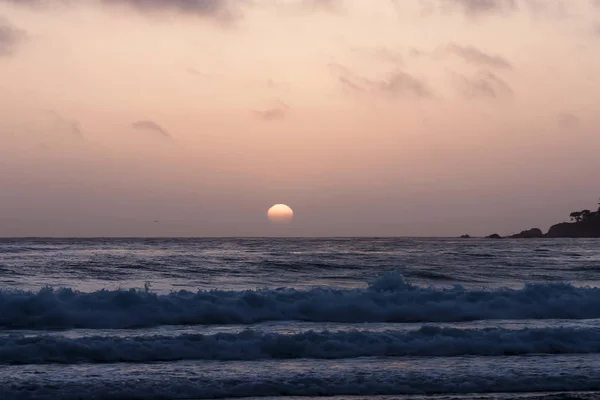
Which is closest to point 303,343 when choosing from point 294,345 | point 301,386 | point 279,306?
point 294,345

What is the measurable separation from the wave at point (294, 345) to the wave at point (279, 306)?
9.84ft

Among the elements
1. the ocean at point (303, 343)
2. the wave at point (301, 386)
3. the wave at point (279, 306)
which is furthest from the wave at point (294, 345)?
the wave at point (279, 306)

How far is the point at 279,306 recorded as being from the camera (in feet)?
54.6

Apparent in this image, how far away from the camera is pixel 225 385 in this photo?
32.4ft

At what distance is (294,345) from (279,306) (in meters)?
4.25

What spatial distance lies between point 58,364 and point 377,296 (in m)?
9.03

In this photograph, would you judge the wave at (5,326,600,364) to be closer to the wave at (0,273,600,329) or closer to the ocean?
the ocean

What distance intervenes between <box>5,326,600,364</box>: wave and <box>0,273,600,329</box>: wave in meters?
3.00

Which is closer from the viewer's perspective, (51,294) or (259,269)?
(51,294)

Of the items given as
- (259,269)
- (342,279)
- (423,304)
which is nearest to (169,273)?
(259,269)

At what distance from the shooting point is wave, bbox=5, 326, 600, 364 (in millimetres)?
11719

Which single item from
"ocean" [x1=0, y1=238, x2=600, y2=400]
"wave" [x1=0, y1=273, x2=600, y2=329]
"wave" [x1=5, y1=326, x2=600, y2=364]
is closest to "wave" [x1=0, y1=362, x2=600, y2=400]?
"ocean" [x1=0, y1=238, x2=600, y2=400]

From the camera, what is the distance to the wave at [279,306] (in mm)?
15391

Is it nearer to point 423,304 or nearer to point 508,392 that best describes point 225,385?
point 508,392
